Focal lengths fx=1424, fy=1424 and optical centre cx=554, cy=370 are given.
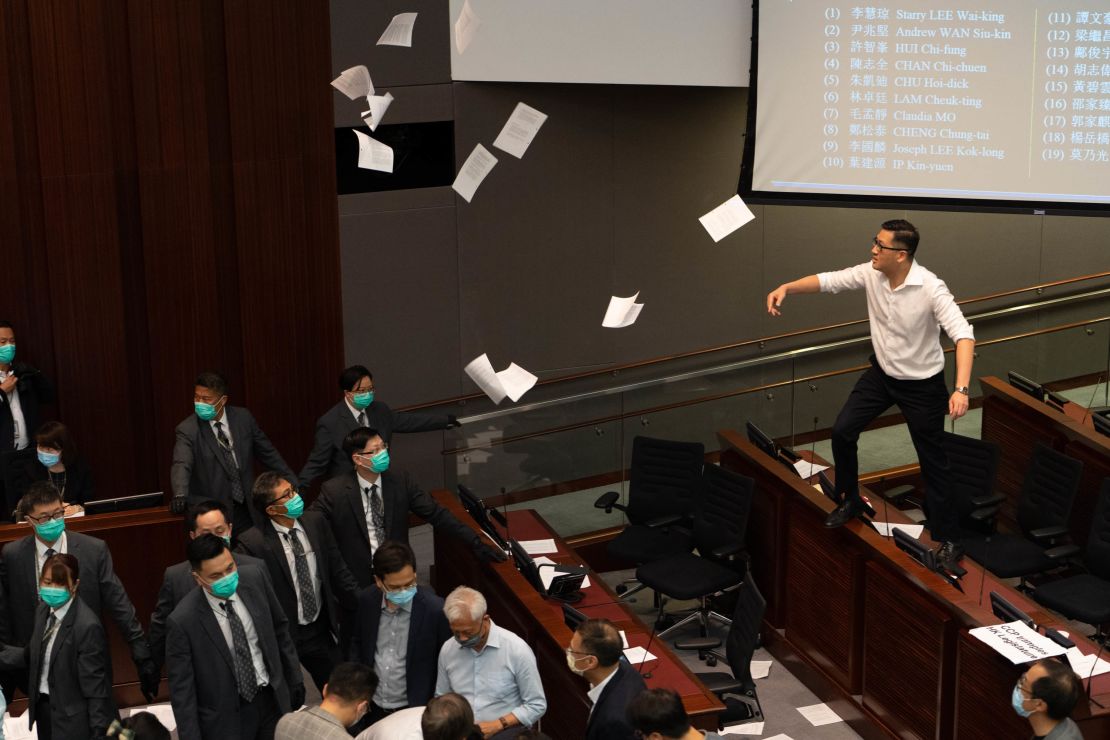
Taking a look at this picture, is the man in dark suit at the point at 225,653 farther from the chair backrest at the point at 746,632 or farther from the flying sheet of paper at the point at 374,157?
the flying sheet of paper at the point at 374,157

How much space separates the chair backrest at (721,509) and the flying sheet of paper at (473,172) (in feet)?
6.76

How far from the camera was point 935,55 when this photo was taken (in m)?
7.46

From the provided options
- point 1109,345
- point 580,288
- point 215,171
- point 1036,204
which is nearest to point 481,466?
point 580,288

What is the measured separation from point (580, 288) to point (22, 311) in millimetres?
3393

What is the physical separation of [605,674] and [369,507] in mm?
1775

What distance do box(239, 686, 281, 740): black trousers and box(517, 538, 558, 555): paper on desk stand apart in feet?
5.90

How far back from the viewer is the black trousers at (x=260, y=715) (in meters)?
5.16

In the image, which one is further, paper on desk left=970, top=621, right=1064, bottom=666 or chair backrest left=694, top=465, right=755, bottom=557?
chair backrest left=694, top=465, right=755, bottom=557

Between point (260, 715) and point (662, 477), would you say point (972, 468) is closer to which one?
point (662, 477)

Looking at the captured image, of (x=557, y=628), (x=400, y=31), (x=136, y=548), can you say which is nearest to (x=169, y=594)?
(x=136, y=548)

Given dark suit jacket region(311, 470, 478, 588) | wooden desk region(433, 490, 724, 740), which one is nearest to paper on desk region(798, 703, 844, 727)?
wooden desk region(433, 490, 724, 740)

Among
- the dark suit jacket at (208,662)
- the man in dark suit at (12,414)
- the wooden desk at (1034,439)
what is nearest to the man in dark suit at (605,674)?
the dark suit jacket at (208,662)

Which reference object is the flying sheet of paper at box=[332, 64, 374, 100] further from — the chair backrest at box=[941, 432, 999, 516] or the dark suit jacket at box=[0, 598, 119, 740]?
the chair backrest at box=[941, 432, 999, 516]

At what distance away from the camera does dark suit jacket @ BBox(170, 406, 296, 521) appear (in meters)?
6.63
